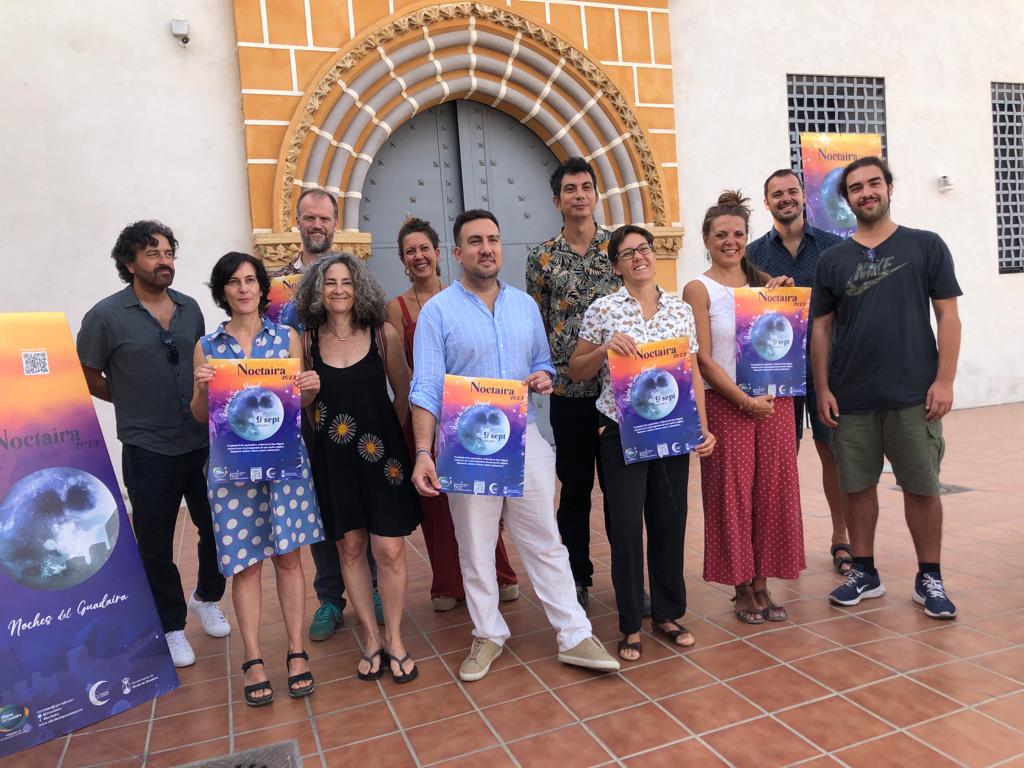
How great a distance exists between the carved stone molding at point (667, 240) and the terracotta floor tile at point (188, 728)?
5637mm

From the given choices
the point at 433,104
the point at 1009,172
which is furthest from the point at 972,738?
the point at 1009,172

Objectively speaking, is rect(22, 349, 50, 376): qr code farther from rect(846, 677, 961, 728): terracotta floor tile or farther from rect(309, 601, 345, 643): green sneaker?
rect(846, 677, 961, 728): terracotta floor tile

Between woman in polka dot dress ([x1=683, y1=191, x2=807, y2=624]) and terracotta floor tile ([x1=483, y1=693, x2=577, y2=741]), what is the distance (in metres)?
0.94

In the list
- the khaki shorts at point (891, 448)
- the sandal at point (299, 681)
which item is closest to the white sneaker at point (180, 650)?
the sandal at point (299, 681)

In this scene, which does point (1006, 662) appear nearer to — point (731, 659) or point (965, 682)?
point (965, 682)

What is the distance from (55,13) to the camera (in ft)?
18.7

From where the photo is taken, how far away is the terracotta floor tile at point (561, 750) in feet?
7.68

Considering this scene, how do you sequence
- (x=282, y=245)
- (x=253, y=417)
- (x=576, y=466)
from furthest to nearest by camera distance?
(x=282, y=245)
(x=576, y=466)
(x=253, y=417)

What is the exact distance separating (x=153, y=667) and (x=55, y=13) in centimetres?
512

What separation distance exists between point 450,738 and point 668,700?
76 centimetres

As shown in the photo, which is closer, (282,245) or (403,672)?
(403,672)

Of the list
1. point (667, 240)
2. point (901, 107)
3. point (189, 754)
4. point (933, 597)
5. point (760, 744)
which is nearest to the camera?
point (760, 744)

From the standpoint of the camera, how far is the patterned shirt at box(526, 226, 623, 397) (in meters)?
3.36

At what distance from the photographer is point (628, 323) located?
293cm
